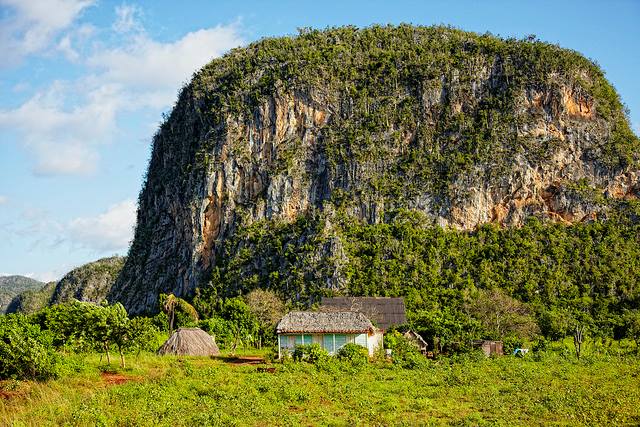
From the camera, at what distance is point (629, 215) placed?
86688 mm

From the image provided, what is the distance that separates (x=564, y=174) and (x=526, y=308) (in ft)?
101

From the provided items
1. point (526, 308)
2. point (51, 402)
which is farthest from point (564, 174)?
point (51, 402)

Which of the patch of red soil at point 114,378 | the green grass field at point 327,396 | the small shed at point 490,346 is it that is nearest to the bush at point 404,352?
the green grass field at point 327,396

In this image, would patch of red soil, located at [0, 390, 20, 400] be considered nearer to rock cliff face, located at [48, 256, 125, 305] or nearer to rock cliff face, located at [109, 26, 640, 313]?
rock cliff face, located at [109, 26, 640, 313]

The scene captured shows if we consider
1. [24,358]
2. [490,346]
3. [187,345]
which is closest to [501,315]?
[490,346]

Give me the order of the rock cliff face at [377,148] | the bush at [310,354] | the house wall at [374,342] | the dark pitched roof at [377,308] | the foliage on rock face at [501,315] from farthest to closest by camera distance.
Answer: the rock cliff face at [377,148], the dark pitched roof at [377,308], the foliage on rock face at [501,315], the house wall at [374,342], the bush at [310,354]

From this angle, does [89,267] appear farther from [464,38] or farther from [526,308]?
[526,308]

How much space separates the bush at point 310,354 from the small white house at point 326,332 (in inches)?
241

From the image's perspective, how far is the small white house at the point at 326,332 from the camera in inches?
1800

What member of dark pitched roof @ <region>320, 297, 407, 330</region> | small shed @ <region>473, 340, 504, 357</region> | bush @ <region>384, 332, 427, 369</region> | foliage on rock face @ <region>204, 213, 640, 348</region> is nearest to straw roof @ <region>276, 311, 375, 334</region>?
bush @ <region>384, 332, 427, 369</region>

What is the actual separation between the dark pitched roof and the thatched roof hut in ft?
61.7

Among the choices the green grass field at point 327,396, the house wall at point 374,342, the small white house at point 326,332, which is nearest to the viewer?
the green grass field at point 327,396

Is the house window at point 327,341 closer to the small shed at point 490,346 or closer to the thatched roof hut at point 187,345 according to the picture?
the thatched roof hut at point 187,345

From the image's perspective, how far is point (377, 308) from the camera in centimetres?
6450
